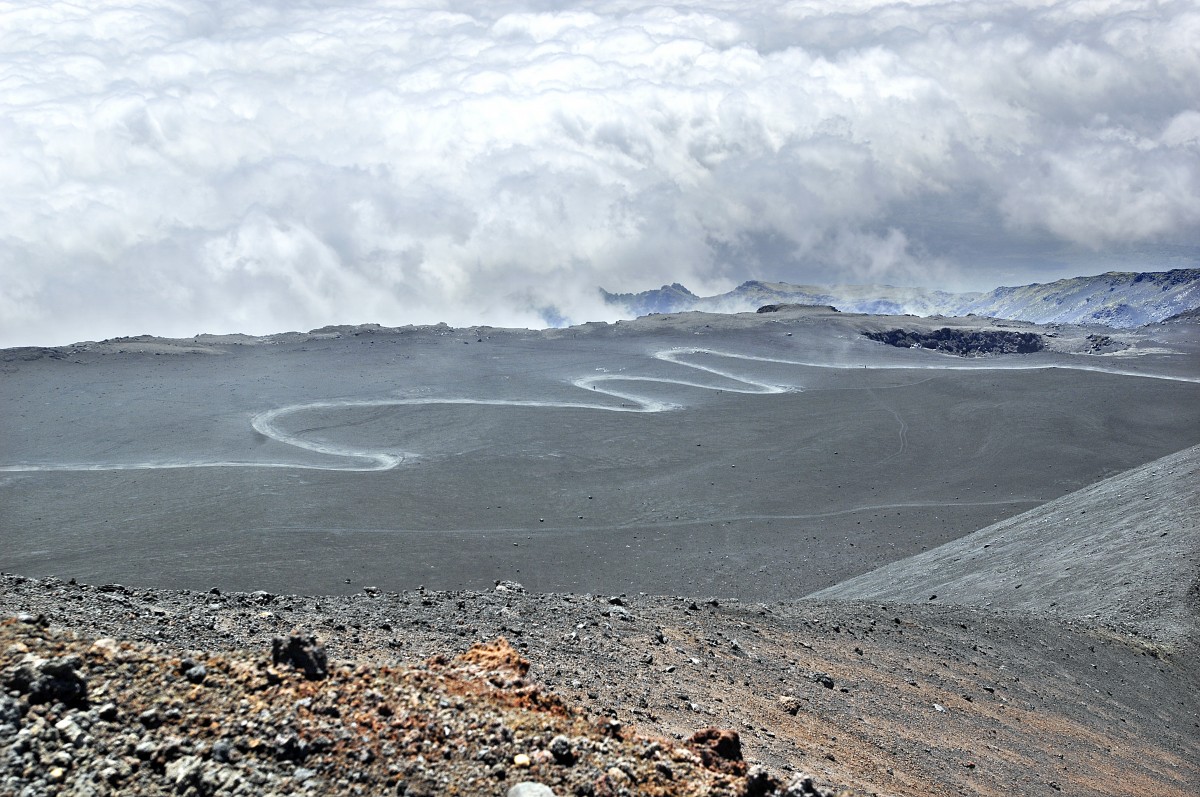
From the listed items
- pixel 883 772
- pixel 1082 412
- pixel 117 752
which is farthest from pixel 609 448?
pixel 117 752

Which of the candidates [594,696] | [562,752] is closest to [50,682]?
[562,752]

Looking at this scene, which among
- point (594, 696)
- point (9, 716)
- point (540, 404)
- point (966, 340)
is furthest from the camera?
point (966, 340)

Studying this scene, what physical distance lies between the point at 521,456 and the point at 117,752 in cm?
2771

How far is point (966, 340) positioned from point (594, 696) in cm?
7156

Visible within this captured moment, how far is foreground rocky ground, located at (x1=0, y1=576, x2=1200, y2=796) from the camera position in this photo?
5.17 metres

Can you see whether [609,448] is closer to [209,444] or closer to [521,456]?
[521,456]

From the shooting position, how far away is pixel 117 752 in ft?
16.4

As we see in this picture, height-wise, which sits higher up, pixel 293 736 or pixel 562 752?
pixel 293 736

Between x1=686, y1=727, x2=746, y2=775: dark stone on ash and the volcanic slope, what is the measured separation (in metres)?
10.1

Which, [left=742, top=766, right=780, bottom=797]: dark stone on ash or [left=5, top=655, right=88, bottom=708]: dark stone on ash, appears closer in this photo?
[left=5, top=655, right=88, bottom=708]: dark stone on ash

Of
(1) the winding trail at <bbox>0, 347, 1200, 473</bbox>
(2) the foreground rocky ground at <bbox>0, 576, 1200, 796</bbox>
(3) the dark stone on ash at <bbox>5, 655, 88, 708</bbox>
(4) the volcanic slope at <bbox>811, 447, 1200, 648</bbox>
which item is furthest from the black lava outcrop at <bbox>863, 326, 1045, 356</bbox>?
(3) the dark stone on ash at <bbox>5, 655, 88, 708</bbox>

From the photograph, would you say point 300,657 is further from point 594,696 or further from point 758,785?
point 758,785

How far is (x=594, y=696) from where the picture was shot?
24.5 feet

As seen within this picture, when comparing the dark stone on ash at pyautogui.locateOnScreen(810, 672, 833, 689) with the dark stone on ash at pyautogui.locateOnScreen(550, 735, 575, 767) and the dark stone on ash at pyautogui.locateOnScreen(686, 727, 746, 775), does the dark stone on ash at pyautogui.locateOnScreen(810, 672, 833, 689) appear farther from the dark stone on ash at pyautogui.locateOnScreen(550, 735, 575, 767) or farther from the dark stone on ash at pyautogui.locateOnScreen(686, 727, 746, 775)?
the dark stone on ash at pyautogui.locateOnScreen(550, 735, 575, 767)
